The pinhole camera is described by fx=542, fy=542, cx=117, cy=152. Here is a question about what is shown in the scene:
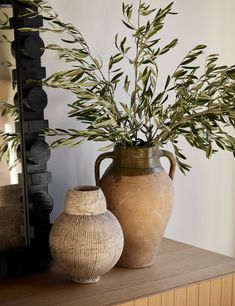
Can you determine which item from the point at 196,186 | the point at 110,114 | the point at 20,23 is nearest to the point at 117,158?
the point at 110,114

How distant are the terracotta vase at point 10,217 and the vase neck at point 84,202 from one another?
0.56 feet

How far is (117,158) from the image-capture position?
144cm

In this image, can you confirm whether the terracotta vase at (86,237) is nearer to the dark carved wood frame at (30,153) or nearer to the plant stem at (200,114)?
the dark carved wood frame at (30,153)

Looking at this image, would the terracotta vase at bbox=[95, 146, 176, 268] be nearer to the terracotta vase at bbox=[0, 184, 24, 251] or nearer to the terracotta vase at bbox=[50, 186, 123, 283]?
the terracotta vase at bbox=[50, 186, 123, 283]

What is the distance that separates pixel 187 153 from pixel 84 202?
0.78 m

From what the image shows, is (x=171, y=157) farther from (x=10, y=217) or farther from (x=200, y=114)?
(x=10, y=217)

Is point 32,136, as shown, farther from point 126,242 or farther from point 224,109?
point 224,109

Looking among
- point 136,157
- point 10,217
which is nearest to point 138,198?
point 136,157

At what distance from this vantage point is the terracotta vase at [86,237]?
127 centimetres

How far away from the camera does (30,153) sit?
54.9 inches

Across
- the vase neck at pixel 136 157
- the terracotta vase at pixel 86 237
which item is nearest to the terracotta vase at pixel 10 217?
the terracotta vase at pixel 86 237

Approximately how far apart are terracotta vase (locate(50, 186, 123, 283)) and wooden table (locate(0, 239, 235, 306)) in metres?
0.05

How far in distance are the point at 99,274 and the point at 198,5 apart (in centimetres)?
109

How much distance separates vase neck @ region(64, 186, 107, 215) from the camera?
131 centimetres
